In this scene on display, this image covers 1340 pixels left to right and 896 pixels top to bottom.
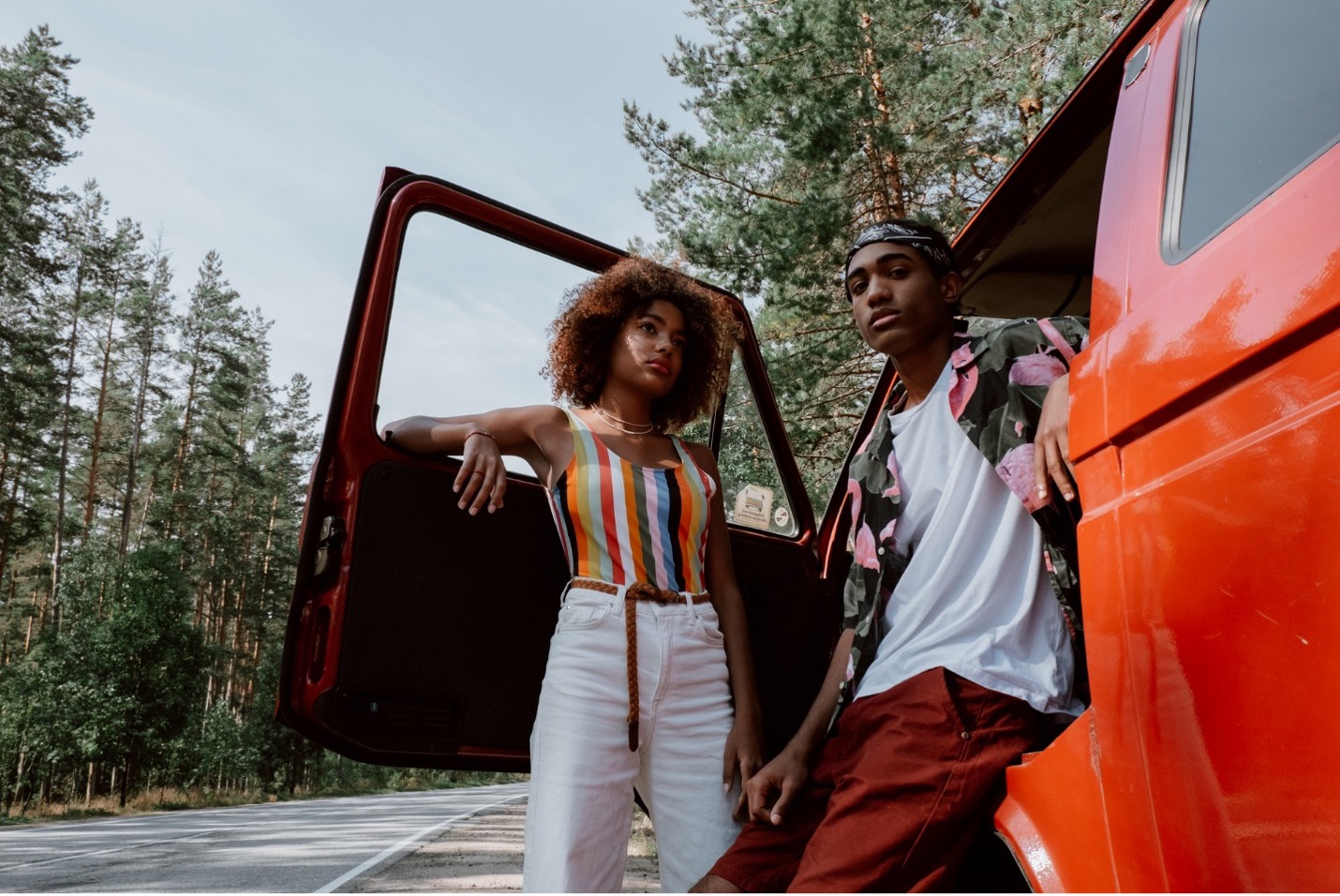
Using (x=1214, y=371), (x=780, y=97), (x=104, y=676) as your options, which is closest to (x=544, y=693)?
(x=1214, y=371)

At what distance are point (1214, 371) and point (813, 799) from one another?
1078 millimetres

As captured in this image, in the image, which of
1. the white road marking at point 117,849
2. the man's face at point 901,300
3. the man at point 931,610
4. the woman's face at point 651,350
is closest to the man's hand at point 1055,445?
the man at point 931,610

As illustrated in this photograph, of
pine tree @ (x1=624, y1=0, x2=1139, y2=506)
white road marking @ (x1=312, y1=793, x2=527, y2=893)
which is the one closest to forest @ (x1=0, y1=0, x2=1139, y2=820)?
pine tree @ (x1=624, y1=0, x2=1139, y2=506)

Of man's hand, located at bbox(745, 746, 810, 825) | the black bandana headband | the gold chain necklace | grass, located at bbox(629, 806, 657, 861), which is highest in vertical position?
the black bandana headband

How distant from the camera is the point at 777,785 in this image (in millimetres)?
1778

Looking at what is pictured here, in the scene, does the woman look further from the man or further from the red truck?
the red truck

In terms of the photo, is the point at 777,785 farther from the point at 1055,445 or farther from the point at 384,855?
the point at 384,855

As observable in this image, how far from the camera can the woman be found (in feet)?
6.13

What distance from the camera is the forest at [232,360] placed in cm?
1060

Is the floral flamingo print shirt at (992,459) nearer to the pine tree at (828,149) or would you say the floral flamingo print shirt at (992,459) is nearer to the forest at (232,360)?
the forest at (232,360)

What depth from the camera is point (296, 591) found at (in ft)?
6.64

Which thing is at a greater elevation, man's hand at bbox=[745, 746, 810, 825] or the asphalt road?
man's hand at bbox=[745, 746, 810, 825]

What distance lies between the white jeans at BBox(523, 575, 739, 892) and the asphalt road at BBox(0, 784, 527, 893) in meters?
7.47

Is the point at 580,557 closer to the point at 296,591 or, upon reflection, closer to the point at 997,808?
the point at 296,591
